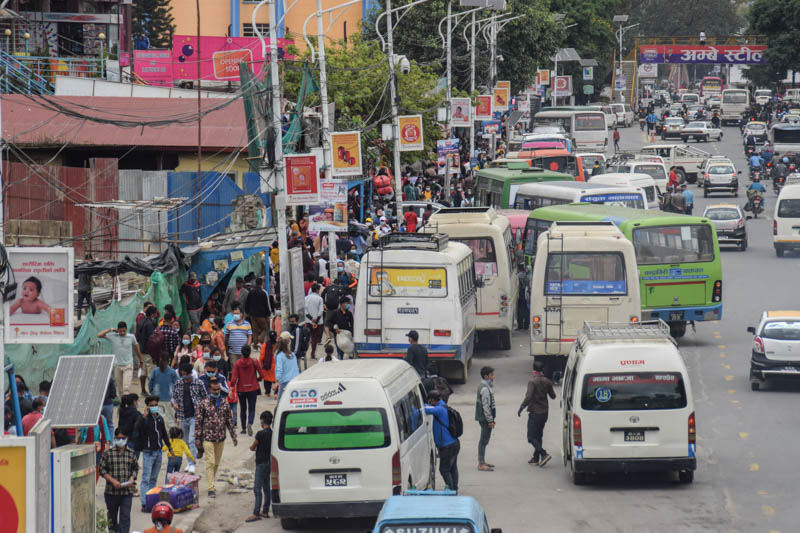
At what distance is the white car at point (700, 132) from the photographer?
84.8m

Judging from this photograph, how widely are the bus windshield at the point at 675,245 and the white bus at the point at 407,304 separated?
601 centimetres

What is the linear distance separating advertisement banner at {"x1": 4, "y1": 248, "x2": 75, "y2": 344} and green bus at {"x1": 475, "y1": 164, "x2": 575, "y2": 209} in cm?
2930

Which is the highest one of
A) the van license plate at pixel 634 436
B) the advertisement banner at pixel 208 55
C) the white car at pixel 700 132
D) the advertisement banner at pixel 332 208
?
the advertisement banner at pixel 208 55

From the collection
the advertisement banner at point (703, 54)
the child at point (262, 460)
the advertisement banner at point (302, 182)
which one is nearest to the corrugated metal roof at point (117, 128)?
the advertisement banner at point (302, 182)

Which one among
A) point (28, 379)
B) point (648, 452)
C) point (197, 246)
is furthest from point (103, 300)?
point (648, 452)

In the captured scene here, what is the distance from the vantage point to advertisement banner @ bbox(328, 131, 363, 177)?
2917 centimetres

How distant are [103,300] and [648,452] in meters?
14.7

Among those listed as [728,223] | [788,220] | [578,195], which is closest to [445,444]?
[578,195]

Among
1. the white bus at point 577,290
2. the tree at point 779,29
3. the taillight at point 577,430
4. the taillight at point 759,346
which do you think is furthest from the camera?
the tree at point 779,29

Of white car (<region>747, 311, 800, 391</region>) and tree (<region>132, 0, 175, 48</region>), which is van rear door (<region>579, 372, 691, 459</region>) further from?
tree (<region>132, 0, 175, 48</region>)

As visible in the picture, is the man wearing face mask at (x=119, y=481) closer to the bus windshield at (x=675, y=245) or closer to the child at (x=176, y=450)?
the child at (x=176, y=450)

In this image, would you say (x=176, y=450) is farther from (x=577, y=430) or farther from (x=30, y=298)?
(x=577, y=430)

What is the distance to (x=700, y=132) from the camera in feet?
278

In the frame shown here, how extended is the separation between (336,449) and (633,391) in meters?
4.43
